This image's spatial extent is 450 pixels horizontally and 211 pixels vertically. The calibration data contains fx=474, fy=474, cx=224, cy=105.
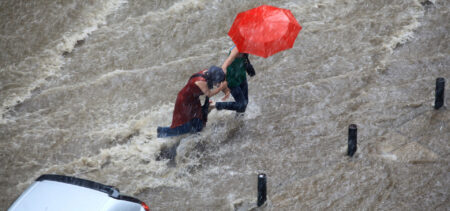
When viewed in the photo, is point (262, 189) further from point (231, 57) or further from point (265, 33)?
point (265, 33)

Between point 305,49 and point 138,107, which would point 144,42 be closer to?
point 138,107

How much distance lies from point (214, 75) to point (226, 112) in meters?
2.18

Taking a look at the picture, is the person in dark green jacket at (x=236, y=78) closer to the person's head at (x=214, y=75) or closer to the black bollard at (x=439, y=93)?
the person's head at (x=214, y=75)

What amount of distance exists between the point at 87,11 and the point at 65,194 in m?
8.77

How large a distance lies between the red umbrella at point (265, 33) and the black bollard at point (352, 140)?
5.60 feet

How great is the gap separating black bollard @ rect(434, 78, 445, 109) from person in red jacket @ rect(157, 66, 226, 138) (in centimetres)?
391

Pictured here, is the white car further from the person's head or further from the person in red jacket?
the person's head

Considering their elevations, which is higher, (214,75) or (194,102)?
(214,75)

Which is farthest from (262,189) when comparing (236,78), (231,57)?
(231,57)

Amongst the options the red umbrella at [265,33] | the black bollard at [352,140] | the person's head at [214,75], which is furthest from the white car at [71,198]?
the black bollard at [352,140]

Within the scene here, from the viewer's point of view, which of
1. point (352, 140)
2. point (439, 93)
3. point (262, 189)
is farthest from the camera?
point (439, 93)

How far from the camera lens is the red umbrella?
7445 millimetres

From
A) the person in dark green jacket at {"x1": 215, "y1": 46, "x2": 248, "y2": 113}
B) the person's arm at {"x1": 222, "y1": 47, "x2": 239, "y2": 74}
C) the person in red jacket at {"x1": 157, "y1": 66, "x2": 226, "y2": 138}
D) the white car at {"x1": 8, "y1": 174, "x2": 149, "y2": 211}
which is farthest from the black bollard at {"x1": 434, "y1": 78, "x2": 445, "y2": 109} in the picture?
the white car at {"x1": 8, "y1": 174, "x2": 149, "y2": 211}

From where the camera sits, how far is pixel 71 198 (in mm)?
5754
